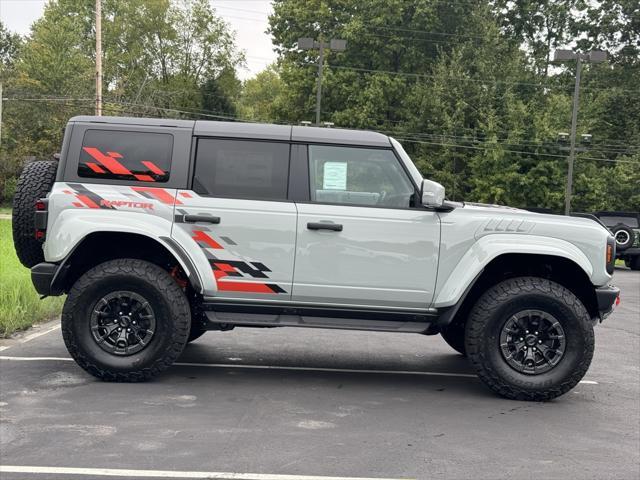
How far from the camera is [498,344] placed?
20.1 feet

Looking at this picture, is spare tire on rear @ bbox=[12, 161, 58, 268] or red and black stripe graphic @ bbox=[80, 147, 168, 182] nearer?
red and black stripe graphic @ bbox=[80, 147, 168, 182]

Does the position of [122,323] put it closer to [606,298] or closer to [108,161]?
[108,161]

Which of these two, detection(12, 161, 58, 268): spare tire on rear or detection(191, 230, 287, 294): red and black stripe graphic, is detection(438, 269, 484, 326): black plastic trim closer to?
detection(191, 230, 287, 294): red and black stripe graphic

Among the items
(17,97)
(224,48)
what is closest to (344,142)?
(17,97)

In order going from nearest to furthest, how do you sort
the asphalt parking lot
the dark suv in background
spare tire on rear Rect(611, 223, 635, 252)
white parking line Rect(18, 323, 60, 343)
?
the asphalt parking lot, white parking line Rect(18, 323, 60, 343), spare tire on rear Rect(611, 223, 635, 252), the dark suv in background

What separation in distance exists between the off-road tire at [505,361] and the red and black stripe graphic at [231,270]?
66.3 inches

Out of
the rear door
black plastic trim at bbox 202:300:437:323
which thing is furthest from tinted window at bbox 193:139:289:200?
black plastic trim at bbox 202:300:437:323

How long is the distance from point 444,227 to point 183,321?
89.9 inches

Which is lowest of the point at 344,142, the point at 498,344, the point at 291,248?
the point at 498,344

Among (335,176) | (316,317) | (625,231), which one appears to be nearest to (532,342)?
(316,317)

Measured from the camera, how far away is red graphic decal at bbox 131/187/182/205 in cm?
617

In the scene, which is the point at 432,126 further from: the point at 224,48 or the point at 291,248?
the point at 291,248

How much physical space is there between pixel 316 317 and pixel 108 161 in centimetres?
217

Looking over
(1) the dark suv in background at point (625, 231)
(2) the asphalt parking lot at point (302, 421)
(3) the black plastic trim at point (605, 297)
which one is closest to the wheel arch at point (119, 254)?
(2) the asphalt parking lot at point (302, 421)
